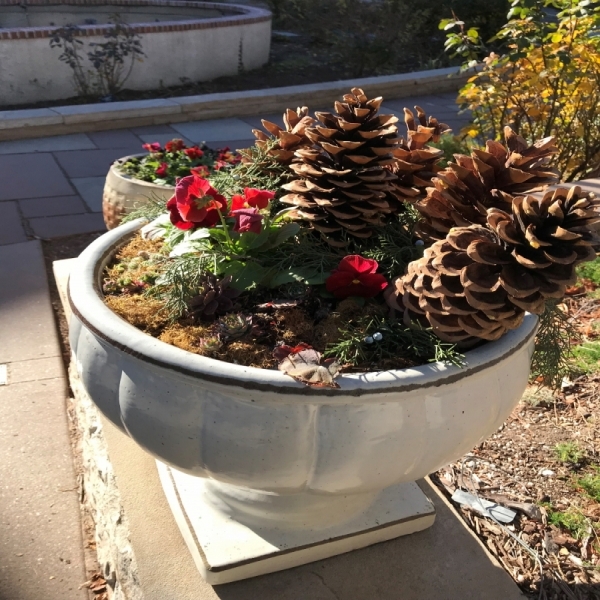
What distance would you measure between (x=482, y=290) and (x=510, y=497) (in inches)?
48.1

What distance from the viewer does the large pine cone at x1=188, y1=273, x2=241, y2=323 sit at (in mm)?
1489

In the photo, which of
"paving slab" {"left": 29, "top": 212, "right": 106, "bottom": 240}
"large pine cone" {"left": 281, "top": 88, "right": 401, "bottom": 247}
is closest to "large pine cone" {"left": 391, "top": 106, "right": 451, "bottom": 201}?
"large pine cone" {"left": 281, "top": 88, "right": 401, "bottom": 247}

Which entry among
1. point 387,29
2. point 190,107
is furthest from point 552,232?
point 387,29

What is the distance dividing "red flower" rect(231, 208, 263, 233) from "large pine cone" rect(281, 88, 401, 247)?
0.14 meters

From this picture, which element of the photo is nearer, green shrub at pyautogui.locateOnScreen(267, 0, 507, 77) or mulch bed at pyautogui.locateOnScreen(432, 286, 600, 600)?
mulch bed at pyautogui.locateOnScreen(432, 286, 600, 600)

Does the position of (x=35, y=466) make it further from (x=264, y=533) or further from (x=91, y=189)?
(x=91, y=189)

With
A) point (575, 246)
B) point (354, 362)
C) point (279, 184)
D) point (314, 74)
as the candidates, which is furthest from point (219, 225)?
point (314, 74)

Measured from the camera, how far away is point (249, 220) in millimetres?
1534

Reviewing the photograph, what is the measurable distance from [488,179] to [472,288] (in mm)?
344

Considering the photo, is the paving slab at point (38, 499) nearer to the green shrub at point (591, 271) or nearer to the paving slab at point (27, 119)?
the green shrub at point (591, 271)

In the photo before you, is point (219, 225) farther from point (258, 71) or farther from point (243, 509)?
point (258, 71)

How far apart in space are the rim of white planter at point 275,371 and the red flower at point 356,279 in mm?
284

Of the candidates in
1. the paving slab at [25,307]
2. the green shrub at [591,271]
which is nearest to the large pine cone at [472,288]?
the paving slab at [25,307]

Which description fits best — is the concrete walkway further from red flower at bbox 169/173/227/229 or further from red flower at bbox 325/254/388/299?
red flower at bbox 169/173/227/229
